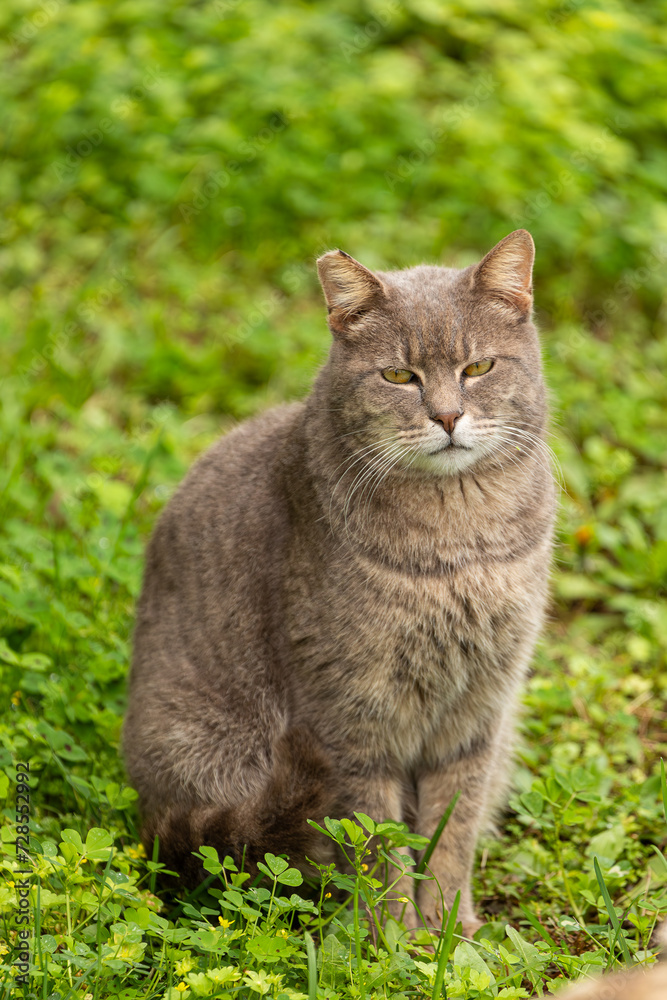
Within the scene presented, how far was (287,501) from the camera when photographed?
266 centimetres

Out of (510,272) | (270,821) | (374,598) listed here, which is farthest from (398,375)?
(270,821)

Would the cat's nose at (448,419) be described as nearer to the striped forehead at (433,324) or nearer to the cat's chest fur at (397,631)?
the striped forehead at (433,324)

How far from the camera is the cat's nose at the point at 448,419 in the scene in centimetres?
234

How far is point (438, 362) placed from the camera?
7.91 feet

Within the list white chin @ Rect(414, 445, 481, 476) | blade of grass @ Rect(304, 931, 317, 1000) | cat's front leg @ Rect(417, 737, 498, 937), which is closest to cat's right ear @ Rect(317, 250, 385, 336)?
white chin @ Rect(414, 445, 481, 476)

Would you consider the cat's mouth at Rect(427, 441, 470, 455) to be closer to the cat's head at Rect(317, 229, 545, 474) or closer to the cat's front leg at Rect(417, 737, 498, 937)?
the cat's head at Rect(317, 229, 545, 474)

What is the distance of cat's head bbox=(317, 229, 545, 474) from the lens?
7.84 ft

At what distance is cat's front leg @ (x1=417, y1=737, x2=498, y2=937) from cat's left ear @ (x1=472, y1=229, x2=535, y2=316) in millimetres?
1165

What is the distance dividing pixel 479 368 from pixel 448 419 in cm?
19

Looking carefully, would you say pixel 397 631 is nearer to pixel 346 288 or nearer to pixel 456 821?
pixel 456 821

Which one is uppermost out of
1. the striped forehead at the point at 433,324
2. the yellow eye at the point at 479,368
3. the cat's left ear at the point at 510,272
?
the cat's left ear at the point at 510,272

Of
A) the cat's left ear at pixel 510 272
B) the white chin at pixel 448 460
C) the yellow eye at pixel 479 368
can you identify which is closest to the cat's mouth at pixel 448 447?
the white chin at pixel 448 460

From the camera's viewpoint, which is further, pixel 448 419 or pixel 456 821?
pixel 456 821

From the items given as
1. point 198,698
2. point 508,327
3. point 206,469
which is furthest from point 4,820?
point 508,327
